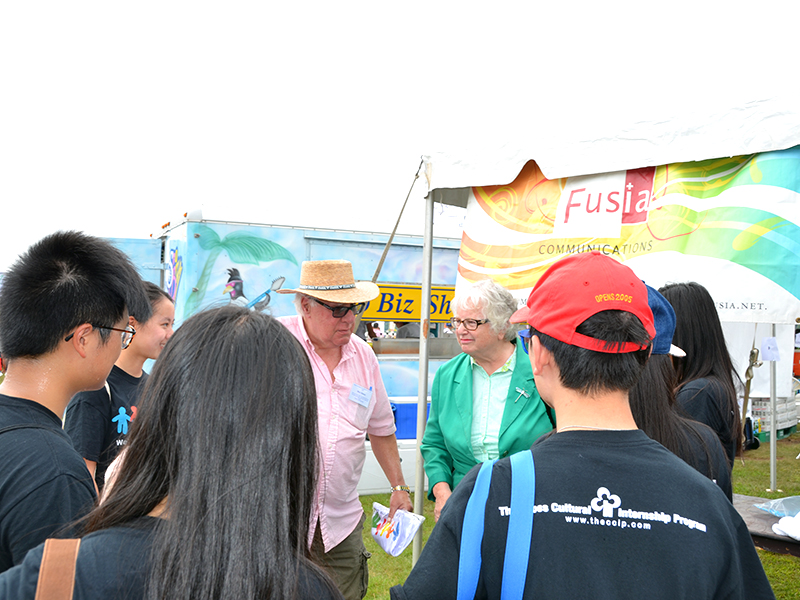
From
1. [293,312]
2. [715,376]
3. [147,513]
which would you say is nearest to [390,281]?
[293,312]

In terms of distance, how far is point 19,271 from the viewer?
1.49 metres

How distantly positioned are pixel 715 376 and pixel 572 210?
116 centimetres

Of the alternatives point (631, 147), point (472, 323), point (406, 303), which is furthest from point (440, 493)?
point (406, 303)

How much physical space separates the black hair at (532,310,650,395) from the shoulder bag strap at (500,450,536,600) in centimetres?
24

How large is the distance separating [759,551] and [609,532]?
16.6 feet

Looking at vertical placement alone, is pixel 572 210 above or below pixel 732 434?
above

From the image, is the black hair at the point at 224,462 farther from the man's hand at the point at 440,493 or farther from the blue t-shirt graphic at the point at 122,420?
the man's hand at the point at 440,493

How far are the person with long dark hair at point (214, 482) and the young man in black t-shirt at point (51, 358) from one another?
399 mm

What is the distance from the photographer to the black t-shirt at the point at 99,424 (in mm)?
2178

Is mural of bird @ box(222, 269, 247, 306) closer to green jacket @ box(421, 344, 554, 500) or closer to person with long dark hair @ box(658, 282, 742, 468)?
green jacket @ box(421, 344, 554, 500)

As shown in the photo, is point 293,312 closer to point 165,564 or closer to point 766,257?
point 766,257

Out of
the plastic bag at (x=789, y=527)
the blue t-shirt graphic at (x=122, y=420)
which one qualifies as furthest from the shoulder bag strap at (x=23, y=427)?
the plastic bag at (x=789, y=527)

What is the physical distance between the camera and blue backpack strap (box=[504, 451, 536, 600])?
3.51 ft

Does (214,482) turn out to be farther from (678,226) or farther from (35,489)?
(678,226)
